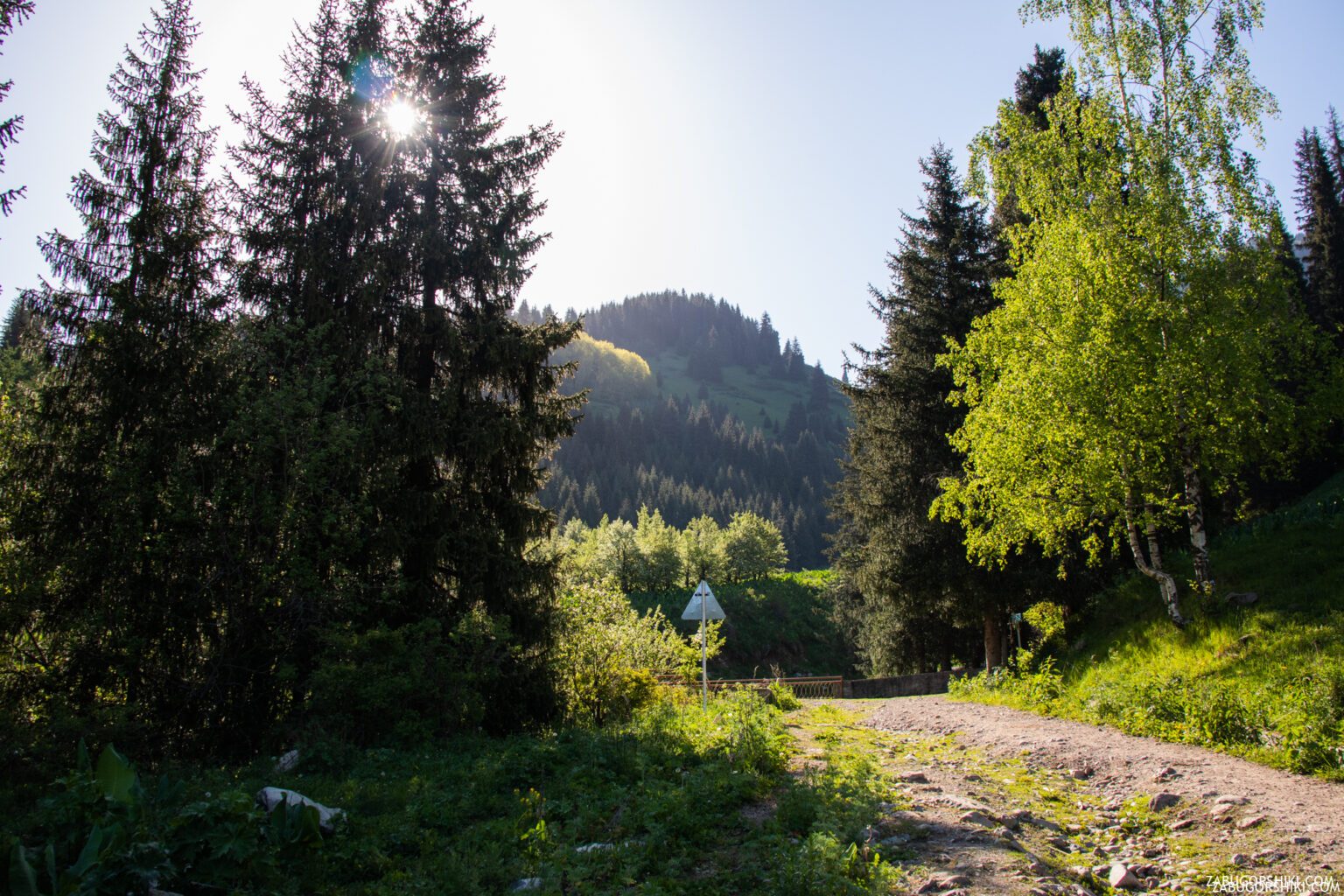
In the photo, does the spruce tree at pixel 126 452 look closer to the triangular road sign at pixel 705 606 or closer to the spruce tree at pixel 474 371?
the spruce tree at pixel 474 371

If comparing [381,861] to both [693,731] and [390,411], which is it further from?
[390,411]

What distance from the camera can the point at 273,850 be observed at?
533 cm

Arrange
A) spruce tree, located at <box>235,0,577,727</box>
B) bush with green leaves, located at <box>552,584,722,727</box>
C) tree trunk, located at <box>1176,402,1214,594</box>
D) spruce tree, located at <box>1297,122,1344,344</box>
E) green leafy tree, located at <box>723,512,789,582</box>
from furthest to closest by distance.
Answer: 1. green leafy tree, located at <box>723,512,789,582</box>
2. spruce tree, located at <box>1297,122,1344,344</box>
3. bush with green leaves, located at <box>552,584,722,727</box>
4. tree trunk, located at <box>1176,402,1214,594</box>
5. spruce tree, located at <box>235,0,577,727</box>

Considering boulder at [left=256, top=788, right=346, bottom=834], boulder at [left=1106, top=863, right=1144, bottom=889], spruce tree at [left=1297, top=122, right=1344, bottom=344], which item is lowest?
boulder at [left=1106, top=863, right=1144, bottom=889]

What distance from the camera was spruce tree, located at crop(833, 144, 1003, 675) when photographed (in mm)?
20062

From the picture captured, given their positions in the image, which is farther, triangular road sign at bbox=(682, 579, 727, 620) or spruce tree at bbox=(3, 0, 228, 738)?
triangular road sign at bbox=(682, 579, 727, 620)

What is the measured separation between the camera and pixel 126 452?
1095cm

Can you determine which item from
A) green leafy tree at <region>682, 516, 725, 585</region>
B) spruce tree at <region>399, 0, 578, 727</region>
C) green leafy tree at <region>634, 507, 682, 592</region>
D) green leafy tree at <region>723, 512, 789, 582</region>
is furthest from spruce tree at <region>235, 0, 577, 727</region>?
green leafy tree at <region>723, 512, 789, 582</region>

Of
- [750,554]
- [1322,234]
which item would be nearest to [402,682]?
[1322,234]

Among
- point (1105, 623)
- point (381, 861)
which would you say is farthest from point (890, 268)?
point (381, 861)

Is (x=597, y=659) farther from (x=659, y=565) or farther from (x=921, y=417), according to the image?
(x=659, y=565)

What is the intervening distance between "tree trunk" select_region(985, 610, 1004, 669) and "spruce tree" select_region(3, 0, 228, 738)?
1901cm

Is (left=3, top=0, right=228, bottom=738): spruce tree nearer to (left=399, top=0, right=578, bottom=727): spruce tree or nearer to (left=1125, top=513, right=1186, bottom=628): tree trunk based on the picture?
(left=399, top=0, right=578, bottom=727): spruce tree

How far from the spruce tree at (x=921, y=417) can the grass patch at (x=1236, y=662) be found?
339cm
